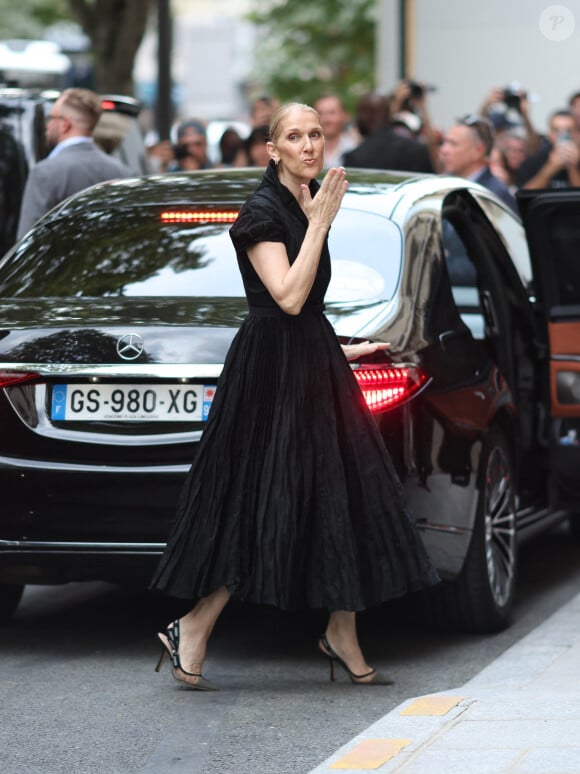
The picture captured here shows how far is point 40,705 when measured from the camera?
5.67 meters

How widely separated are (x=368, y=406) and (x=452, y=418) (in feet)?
1.97

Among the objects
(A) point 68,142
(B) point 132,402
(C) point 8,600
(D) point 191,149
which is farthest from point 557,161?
(B) point 132,402

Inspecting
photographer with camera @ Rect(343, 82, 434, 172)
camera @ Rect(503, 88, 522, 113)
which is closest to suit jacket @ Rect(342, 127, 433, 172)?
photographer with camera @ Rect(343, 82, 434, 172)

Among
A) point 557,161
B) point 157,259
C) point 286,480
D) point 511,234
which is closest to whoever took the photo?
point 286,480

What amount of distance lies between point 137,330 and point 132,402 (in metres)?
0.24

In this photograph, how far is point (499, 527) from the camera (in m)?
6.86

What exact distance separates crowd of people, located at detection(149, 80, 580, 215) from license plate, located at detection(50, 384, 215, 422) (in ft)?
15.9

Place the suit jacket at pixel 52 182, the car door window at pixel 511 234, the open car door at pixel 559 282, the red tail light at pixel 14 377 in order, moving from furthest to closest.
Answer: the suit jacket at pixel 52 182 → the car door window at pixel 511 234 → the open car door at pixel 559 282 → the red tail light at pixel 14 377

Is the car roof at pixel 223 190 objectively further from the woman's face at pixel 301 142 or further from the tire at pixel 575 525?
the tire at pixel 575 525

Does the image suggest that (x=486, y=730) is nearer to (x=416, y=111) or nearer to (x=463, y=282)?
(x=463, y=282)

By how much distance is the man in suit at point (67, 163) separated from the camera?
904cm

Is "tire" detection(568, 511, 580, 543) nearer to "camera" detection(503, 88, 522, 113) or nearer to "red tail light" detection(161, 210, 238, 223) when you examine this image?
"red tail light" detection(161, 210, 238, 223)

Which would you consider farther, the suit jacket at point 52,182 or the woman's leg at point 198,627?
the suit jacket at point 52,182

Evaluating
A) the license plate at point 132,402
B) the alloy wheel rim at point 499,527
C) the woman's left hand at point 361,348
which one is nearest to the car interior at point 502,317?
the alloy wheel rim at point 499,527
